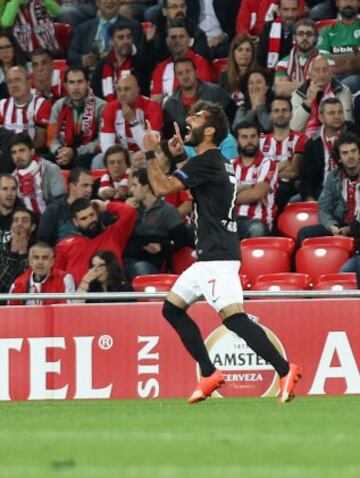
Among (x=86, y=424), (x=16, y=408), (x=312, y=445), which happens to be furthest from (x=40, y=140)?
(x=312, y=445)

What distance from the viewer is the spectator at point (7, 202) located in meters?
15.9

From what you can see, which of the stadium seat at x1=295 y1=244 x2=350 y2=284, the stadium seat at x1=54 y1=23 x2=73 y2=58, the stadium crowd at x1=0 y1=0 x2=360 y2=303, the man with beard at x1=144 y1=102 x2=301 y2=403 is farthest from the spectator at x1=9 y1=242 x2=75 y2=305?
the stadium seat at x1=54 y1=23 x2=73 y2=58

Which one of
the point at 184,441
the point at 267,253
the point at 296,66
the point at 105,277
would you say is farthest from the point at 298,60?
the point at 184,441

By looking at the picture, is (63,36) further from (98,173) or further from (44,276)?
(44,276)

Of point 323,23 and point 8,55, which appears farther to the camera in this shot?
point 8,55

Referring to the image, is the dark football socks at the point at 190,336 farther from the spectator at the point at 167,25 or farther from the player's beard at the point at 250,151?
the spectator at the point at 167,25

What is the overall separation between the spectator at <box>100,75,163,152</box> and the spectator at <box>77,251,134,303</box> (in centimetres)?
267

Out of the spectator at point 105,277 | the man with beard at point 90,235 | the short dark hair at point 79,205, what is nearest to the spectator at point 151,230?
the man with beard at point 90,235

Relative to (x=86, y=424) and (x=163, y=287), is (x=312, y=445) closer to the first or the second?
(x=86, y=424)

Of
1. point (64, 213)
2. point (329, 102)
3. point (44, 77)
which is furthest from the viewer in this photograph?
point (44, 77)

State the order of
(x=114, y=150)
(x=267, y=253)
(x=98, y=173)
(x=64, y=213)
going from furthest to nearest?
(x=98, y=173) < (x=114, y=150) < (x=64, y=213) < (x=267, y=253)

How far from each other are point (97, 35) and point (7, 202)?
4050 millimetres

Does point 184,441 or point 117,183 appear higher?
point 117,183

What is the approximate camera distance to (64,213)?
52.3 feet
